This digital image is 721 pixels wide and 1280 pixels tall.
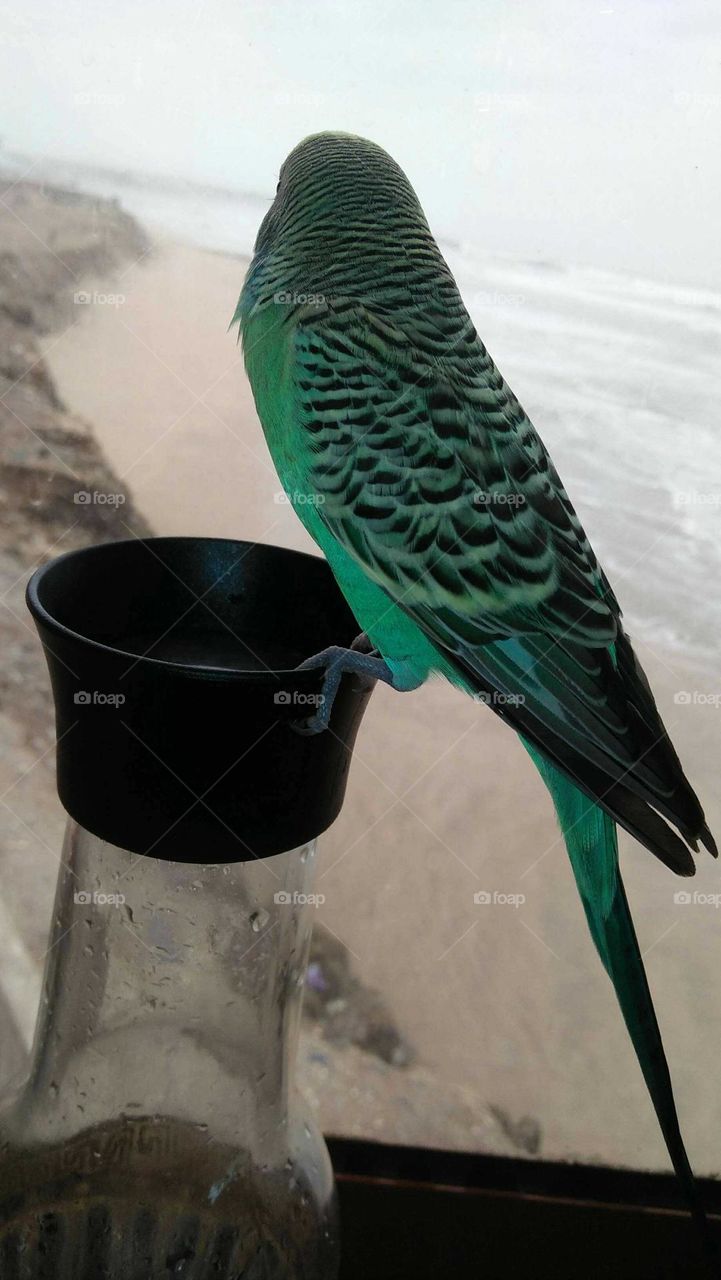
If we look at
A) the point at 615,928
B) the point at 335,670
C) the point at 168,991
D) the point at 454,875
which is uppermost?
the point at 335,670

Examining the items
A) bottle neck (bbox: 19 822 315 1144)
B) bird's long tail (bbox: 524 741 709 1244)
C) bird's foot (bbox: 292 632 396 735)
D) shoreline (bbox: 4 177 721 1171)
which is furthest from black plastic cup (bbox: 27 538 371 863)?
shoreline (bbox: 4 177 721 1171)

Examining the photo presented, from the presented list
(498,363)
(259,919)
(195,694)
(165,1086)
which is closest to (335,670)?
(195,694)

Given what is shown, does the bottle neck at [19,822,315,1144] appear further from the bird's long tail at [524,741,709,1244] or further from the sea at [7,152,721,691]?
the sea at [7,152,721,691]

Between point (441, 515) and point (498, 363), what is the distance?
384mm

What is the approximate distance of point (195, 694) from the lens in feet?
2.14

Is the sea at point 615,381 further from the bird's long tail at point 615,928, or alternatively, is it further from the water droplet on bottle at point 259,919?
the water droplet on bottle at point 259,919

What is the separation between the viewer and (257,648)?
891 millimetres

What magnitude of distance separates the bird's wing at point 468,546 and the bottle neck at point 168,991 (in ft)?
0.85

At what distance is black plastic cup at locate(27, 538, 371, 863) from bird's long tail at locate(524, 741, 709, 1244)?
220 millimetres

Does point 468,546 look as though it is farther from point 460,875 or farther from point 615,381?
point 460,875

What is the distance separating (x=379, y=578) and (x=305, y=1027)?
773 mm

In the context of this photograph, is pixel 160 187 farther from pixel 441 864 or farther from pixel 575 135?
pixel 441 864

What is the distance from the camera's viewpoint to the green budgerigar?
79 cm

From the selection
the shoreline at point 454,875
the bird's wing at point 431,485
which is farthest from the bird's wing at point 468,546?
the shoreline at point 454,875
